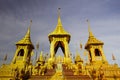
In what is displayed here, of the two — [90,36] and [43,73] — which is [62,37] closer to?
[90,36]

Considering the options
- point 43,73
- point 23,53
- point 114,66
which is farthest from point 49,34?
point 114,66

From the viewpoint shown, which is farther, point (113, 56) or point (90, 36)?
point (90, 36)

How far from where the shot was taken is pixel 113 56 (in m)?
32.8

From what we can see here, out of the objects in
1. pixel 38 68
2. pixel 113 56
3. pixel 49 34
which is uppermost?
pixel 49 34

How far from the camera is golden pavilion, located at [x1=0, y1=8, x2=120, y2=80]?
23625 mm

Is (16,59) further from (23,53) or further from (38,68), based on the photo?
(38,68)

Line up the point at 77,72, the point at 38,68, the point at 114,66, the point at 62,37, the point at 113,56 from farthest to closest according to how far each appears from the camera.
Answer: the point at 62,37 → the point at 113,56 → the point at 114,66 → the point at 38,68 → the point at 77,72

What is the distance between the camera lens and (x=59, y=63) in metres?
29.5

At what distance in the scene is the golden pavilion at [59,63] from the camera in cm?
2362

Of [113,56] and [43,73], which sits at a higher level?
[113,56]

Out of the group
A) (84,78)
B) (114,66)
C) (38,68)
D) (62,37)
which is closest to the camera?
(84,78)

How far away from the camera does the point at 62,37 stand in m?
35.2

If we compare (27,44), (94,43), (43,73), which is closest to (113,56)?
Result: (94,43)

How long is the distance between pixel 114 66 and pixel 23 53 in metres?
22.7
